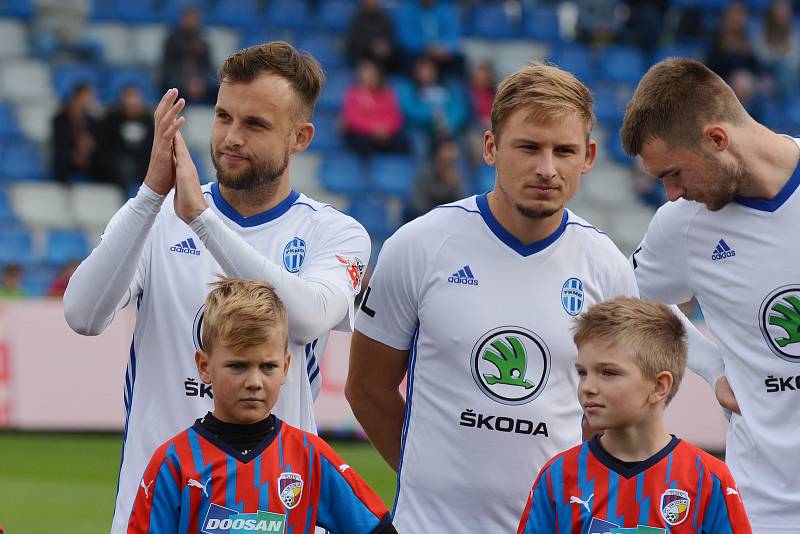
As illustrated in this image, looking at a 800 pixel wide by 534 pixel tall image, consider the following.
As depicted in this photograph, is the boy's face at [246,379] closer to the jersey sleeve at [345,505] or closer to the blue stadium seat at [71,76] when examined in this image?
the jersey sleeve at [345,505]

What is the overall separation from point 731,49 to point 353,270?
14046 mm

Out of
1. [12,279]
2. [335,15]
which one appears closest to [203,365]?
[12,279]

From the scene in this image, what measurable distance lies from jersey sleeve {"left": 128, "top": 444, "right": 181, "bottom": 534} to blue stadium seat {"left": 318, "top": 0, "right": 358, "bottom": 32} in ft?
47.3

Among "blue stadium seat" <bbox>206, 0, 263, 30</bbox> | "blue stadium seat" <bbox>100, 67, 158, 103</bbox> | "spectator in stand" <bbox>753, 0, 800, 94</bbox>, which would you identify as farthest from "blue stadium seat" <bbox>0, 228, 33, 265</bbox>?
"spectator in stand" <bbox>753, 0, 800, 94</bbox>

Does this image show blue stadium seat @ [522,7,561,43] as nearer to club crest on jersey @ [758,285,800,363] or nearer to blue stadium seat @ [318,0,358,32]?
blue stadium seat @ [318,0,358,32]

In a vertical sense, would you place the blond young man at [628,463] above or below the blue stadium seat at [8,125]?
below

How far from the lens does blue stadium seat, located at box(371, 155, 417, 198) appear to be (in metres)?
16.0

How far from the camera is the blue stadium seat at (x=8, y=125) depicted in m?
15.5

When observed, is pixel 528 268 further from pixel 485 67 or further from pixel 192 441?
pixel 485 67

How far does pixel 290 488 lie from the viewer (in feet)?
12.6

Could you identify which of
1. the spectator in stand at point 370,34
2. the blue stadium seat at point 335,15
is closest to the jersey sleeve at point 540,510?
the spectator in stand at point 370,34

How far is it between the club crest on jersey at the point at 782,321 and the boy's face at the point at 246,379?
160cm

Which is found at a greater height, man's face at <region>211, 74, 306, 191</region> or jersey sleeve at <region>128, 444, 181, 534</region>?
man's face at <region>211, 74, 306, 191</region>

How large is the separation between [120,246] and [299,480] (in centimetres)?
87
